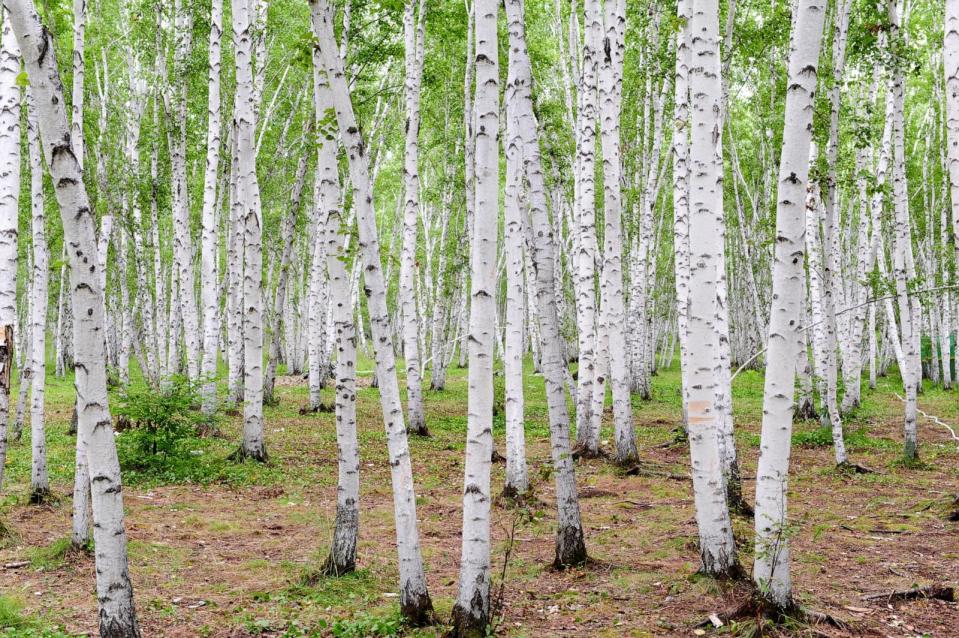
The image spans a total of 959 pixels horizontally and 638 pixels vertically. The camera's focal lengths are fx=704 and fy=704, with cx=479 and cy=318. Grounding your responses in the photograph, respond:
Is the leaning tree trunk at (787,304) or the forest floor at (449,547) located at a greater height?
the leaning tree trunk at (787,304)

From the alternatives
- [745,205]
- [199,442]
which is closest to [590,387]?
[199,442]

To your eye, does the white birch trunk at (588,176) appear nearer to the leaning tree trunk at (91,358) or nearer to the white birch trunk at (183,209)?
the leaning tree trunk at (91,358)

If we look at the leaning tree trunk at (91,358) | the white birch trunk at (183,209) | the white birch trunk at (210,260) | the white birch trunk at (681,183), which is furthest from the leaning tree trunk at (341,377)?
the white birch trunk at (183,209)

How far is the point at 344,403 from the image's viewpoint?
232 inches

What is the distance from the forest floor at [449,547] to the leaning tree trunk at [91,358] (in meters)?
1.22

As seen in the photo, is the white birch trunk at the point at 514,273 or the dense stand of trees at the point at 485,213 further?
the white birch trunk at the point at 514,273

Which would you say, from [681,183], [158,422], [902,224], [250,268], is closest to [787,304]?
[681,183]

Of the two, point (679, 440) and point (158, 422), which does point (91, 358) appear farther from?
point (679, 440)

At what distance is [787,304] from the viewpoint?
4488mm

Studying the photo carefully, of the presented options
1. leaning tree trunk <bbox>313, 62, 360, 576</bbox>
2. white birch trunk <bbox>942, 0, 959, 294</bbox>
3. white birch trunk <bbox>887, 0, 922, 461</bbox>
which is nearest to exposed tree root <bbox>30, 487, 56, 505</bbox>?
leaning tree trunk <bbox>313, 62, 360, 576</bbox>

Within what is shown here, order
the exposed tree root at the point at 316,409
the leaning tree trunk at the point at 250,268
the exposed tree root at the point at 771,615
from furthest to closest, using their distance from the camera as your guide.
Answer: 1. the exposed tree root at the point at 316,409
2. the leaning tree trunk at the point at 250,268
3. the exposed tree root at the point at 771,615

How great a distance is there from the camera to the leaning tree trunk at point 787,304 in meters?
4.45

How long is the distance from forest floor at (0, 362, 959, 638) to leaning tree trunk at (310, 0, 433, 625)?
0.85 ft

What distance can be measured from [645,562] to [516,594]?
4.82 ft
